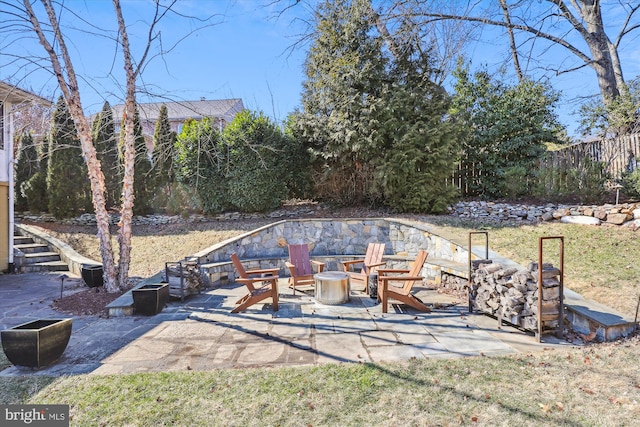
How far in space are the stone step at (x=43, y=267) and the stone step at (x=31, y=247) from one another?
0.70m

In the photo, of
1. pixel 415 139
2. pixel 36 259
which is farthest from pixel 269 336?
pixel 36 259

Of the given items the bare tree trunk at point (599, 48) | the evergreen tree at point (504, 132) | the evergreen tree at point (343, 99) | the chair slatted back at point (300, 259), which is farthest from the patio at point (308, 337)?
the bare tree trunk at point (599, 48)

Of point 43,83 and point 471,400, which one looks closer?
point 471,400

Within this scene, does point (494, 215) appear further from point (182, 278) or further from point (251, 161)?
point (182, 278)

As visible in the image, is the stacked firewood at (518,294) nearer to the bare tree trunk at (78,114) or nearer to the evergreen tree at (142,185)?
the bare tree trunk at (78,114)

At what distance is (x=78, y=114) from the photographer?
5484 mm

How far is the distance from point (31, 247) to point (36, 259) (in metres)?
0.77

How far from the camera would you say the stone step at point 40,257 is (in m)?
8.49

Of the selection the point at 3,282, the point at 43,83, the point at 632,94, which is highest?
the point at 632,94

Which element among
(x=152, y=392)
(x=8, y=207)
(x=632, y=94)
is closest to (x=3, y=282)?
(x=8, y=207)

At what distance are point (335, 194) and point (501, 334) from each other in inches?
256

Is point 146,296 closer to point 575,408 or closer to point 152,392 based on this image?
point 152,392

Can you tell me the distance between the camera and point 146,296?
4781 millimetres

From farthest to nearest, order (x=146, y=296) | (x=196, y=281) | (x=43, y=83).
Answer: (x=196, y=281) < (x=43, y=83) < (x=146, y=296)
